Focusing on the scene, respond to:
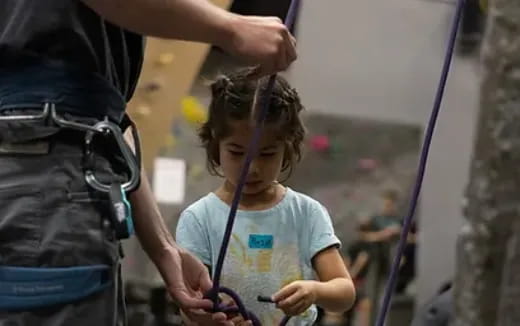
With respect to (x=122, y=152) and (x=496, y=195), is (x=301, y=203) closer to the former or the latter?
(x=122, y=152)

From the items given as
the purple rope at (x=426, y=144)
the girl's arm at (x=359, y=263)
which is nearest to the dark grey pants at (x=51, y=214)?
the purple rope at (x=426, y=144)

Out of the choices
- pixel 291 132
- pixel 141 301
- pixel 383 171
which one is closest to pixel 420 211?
pixel 383 171

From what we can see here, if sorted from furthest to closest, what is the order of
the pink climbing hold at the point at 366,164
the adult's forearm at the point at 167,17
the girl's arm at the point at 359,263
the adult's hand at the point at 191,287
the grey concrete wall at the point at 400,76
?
the pink climbing hold at the point at 366,164 < the grey concrete wall at the point at 400,76 < the girl's arm at the point at 359,263 < the adult's hand at the point at 191,287 < the adult's forearm at the point at 167,17

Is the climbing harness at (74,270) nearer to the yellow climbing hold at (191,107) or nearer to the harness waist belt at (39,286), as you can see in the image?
the harness waist belt at (39,286)

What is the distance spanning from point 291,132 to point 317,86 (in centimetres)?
386

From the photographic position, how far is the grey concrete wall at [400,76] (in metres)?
5.36

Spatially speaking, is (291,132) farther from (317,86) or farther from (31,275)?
(317,86)

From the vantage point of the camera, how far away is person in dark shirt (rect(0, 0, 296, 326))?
3.53 ft

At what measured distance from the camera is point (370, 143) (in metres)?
5.64

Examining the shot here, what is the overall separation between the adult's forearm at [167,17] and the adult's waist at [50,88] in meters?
0.09

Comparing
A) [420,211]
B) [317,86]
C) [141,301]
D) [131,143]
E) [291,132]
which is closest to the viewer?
[131,143]

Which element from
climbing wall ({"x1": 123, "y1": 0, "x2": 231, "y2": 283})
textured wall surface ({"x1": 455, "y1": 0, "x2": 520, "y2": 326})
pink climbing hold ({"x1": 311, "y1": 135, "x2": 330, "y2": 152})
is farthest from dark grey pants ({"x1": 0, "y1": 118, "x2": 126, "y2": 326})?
pink climbing hold ({"x1": 311, "y1": 135, "x2": 330, "y2": 152})

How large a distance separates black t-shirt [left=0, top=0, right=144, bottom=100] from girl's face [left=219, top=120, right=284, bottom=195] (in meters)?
0.34

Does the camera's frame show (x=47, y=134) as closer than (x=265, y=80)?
Yes
